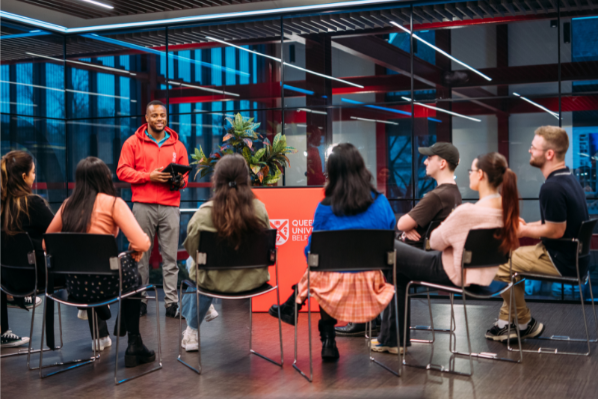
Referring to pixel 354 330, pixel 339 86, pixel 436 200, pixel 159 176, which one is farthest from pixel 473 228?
pixel 339 86

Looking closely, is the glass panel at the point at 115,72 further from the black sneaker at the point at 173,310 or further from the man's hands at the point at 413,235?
the man's hands at the point at 413,235

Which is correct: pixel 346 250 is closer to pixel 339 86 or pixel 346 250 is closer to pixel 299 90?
pixel 339 86

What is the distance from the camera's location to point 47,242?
3498 mm

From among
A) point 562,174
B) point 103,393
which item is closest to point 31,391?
point 103,393

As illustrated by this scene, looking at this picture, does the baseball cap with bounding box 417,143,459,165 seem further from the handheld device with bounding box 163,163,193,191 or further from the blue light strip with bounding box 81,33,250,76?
the blue light strip with bounding box 81,33,250,76

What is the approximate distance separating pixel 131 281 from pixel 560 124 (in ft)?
16.8

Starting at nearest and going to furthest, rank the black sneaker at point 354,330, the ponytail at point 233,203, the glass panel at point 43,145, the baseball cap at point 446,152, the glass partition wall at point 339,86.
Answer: the ponytail at point 233,203 < the baseball cap at point 446,152 < the black sneaker at point 354,330 < the glass partition wall at point 339,86 < the glass panel at point 43,145

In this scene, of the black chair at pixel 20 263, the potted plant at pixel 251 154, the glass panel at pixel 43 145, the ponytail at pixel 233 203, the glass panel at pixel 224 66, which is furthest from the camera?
the glass panel at pixel 43 145

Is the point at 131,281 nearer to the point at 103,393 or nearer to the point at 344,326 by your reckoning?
the point at 103,393

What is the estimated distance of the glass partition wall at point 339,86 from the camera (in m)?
6.54

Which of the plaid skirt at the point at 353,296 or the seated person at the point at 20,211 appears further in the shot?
the seated person at the point at 20,211

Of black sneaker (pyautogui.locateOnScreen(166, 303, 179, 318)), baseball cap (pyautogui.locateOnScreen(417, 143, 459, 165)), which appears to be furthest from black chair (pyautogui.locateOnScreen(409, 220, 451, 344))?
black sneaker (pyautogui.locateOnScreen(166, 303, 179, 318))

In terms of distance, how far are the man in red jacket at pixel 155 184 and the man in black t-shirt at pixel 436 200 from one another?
7.61 ft

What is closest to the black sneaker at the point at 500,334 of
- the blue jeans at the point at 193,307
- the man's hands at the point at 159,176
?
the blue jeans at the point at 193,307
